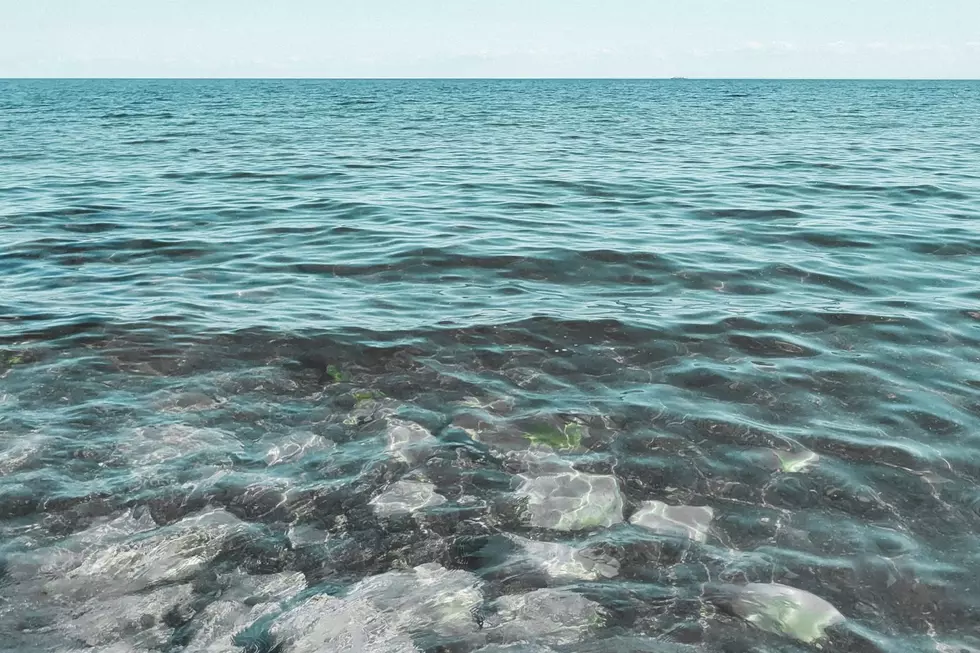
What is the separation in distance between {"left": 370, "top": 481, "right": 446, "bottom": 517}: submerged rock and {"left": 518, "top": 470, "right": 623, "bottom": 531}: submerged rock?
0.77 meters

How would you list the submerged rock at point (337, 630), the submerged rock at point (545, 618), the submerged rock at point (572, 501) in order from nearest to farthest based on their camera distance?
the submerged rock at point (337, 630), the submerged rock at point (545, 618), the submerged rock at point (572, 501)

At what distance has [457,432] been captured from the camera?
797cm

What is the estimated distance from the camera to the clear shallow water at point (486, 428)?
5422 mm

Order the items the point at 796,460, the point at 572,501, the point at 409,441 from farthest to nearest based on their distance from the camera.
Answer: the point at 409,441 → the point at 796,460 → the point at 572,501

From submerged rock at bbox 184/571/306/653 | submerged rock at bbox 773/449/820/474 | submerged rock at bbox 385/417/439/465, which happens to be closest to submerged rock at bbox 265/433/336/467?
submerged rock at bbox 385/417/439/465

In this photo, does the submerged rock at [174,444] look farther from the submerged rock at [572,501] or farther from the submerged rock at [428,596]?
the submerged rock at [572,501]

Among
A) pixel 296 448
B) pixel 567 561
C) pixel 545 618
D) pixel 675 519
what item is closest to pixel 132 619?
pixel 296 448

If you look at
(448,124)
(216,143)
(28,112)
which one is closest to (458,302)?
(216,143)

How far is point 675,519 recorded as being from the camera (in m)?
6.51

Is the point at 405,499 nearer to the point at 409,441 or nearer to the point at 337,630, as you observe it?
the point at 409,441

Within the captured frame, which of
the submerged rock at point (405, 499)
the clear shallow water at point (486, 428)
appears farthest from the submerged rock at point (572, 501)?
the submerged rock at point (405, 499)

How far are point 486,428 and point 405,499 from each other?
4.98ft

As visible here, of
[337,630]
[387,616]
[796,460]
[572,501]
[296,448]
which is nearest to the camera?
[337,630]

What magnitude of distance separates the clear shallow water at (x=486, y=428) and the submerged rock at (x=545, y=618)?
3cm
